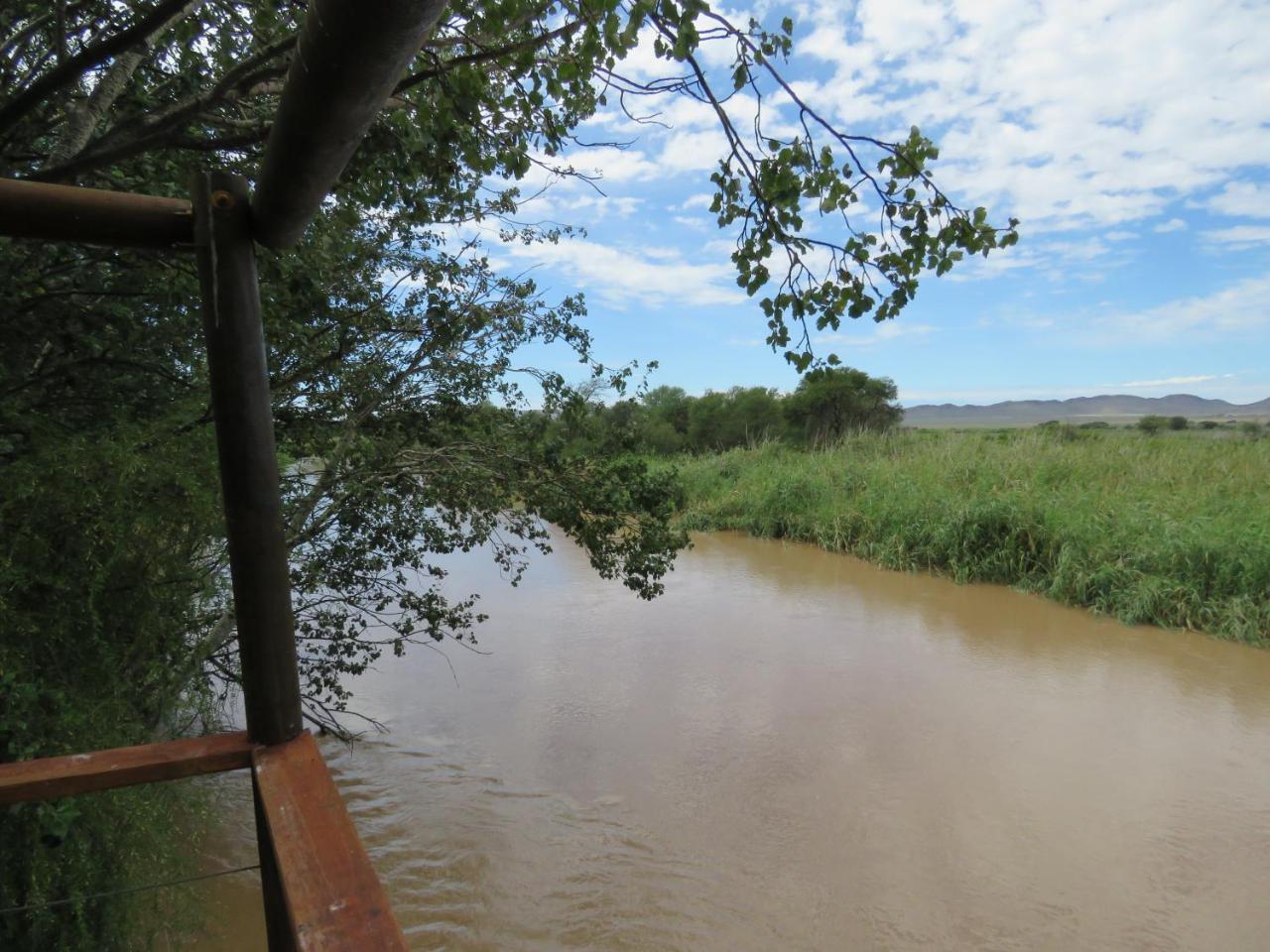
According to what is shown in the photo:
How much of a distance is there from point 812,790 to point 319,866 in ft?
13.4

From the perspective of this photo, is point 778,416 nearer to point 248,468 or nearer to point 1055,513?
point 1055,513

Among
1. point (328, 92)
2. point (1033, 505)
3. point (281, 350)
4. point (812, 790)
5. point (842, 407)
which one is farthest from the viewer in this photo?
point (842, 407)

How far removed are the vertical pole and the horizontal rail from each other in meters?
0.06

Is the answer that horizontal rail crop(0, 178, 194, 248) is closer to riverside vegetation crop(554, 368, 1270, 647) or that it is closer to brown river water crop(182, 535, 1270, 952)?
riverside vegetation crop(554, 368, 1270, 647)

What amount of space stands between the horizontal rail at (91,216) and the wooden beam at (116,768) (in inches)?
29.2

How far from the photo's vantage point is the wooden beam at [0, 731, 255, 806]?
3.72 ft

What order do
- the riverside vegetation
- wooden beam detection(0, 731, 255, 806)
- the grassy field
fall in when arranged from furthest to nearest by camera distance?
the grassy field → the riverside vegetation → wooden beam detection(0, 731, 255, 806)

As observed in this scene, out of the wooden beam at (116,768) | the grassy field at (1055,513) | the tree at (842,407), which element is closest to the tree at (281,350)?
the wooden beam at (116,768)

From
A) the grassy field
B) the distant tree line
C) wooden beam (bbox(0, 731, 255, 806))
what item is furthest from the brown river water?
the distant tree line

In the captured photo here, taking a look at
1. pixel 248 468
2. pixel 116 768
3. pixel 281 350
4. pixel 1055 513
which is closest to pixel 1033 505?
pixel 1055 513

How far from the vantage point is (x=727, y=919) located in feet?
11.4

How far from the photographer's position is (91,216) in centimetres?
117

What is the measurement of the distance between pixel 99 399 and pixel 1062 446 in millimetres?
12556

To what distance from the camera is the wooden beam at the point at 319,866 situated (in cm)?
80
